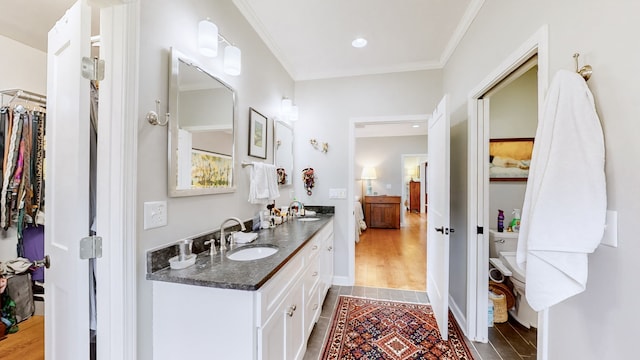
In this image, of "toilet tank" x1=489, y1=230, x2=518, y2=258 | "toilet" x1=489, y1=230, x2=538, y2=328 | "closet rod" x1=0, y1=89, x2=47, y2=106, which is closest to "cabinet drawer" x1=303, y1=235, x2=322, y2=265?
"toilet" x1=489, y1=230, x2=538, y2=328

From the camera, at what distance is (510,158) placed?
8.34 ft

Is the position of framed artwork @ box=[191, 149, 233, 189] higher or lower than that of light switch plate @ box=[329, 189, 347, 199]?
higher

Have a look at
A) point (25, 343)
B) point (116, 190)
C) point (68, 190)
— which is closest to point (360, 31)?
point (116, 190)

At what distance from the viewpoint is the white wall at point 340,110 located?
292cm

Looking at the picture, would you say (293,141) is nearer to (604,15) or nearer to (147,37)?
(147,37)

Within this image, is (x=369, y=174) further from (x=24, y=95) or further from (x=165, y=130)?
(x=24, y=95)

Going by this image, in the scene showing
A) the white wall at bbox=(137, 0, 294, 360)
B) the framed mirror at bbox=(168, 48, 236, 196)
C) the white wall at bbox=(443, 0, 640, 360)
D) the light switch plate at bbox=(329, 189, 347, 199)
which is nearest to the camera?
the white wall at bbox=(443, 0, 640, 360)

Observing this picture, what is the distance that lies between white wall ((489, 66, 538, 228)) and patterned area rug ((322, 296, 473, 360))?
1.25 meters

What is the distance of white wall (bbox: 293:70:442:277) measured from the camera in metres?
2.92

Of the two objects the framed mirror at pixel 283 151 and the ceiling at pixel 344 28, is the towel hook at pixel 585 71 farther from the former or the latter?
the framed mirror at pixel 283 151

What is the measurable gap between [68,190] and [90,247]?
0.27 meters

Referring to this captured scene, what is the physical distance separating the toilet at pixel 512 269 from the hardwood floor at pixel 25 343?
11.6 ft

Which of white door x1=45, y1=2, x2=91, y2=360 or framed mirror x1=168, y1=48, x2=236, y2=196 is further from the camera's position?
framed mirror x1=168, y1=48, x2=236, y2=196

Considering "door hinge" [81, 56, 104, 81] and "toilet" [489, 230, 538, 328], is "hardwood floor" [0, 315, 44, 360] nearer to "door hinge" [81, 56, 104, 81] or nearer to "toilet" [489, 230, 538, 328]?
"door hinge" [81, 56, 104, 81]
